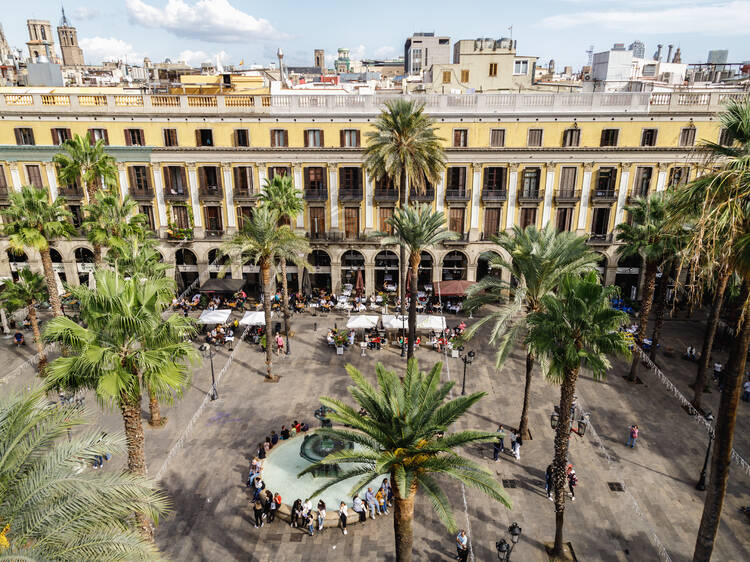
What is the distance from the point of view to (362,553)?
1862 centimetres

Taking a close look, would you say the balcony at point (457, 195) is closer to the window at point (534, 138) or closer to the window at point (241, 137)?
the window at point (534, 138)

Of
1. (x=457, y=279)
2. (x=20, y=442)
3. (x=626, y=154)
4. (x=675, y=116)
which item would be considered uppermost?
(x=675, y=116)

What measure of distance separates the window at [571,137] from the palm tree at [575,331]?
1128 inches

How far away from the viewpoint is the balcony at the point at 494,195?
42.4 metres

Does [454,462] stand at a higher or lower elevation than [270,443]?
higher

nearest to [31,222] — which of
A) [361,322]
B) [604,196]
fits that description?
[361,322]

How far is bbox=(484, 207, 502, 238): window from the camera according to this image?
43.3m

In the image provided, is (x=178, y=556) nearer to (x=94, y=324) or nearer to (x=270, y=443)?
(x=270, y=443)

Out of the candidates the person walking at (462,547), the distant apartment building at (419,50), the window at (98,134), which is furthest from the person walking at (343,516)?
Result: the distant apartment building at (419,50)

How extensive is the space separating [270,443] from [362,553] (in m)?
7.63

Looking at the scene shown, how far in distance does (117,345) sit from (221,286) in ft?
99.4

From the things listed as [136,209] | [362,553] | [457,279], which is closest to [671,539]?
[362,553]

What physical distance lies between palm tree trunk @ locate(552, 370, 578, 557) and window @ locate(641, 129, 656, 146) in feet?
105

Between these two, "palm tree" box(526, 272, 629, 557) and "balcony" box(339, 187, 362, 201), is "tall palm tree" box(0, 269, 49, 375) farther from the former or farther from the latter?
"palm tree" box(526, 272, 629, 557)
